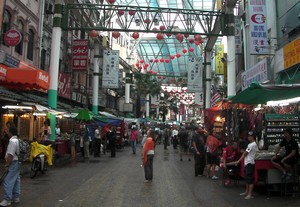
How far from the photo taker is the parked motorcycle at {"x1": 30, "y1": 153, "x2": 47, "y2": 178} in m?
12.7

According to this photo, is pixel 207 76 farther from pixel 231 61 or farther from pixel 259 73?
pixel 259 73

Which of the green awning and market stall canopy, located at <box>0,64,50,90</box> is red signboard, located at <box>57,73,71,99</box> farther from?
the green awning

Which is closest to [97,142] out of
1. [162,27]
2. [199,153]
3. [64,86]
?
[64,86]

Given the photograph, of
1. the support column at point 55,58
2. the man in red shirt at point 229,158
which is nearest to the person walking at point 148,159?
the man in red shirt at point 229,158

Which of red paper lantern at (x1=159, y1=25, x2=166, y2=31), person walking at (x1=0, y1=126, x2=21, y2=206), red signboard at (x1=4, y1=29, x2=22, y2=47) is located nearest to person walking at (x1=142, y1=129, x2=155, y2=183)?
person walking at (x1=0, y1=126, x2=21, y2=206)

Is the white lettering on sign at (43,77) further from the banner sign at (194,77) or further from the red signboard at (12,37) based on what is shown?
the banner sign at (194,77)

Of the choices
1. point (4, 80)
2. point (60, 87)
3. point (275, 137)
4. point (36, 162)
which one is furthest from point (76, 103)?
point (275, 137)

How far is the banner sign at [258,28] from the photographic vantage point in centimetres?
1681

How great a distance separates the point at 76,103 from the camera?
32.2 meters

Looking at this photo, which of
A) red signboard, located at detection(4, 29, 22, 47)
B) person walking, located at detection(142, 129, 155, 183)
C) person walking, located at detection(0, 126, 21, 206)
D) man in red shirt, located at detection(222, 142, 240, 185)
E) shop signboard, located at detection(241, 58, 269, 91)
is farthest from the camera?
red signboard, located at detection(4, 29, 22, 47)

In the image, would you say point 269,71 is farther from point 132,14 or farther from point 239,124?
point 132,14

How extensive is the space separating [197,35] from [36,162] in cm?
1277

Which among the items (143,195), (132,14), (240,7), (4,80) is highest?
(240,7)

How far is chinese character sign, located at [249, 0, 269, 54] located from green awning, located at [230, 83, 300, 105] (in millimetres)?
5588
